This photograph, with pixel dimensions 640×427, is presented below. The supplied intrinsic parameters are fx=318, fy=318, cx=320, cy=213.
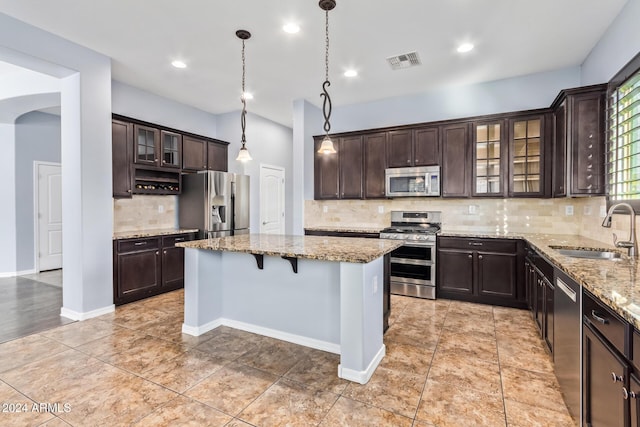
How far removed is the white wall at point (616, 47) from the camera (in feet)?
8.67

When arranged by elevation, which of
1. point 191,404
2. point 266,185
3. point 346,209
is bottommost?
point 191,404

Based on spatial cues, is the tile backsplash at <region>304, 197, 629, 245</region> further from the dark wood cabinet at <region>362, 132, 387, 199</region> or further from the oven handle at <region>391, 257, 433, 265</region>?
the oven handle at <region>391, 257, 433, 265</region>

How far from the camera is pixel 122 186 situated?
14.0 feet

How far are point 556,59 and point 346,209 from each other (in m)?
3.41

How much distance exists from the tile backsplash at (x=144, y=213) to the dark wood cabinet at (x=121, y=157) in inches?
16.9

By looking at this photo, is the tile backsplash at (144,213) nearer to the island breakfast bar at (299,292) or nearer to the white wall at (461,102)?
the island breakfast bar at (299,292)

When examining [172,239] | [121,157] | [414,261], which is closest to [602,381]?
[414,261]

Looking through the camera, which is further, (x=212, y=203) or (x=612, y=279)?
(x=212, y=203)

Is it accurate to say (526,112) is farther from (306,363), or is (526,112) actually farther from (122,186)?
(122,186)

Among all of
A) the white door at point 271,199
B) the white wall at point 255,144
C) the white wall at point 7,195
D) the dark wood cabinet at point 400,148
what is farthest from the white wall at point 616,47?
the white wall at point 7,195

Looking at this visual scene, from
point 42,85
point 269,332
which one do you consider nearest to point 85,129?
point 42,85

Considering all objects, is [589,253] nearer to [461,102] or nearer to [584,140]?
[584,140]

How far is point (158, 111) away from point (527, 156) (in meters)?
5.45

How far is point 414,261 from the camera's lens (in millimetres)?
4391
